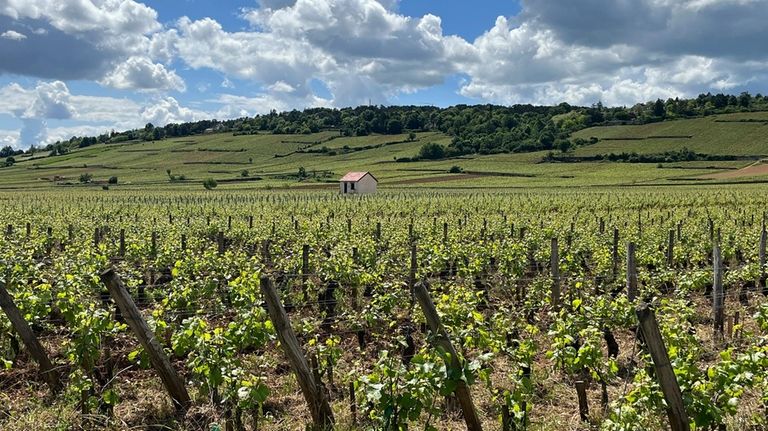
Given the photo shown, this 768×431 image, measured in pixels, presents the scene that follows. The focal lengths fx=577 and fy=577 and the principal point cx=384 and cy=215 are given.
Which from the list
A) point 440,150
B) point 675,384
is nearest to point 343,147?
point 440,150

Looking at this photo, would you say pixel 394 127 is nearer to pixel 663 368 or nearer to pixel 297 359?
pixel 297 359

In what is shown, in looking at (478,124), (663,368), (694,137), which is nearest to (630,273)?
(663,368)

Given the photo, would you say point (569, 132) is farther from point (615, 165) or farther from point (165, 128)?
point (165, 128)

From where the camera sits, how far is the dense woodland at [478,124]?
431ft

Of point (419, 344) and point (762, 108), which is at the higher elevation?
point (762, 108)

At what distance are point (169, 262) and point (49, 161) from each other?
147826mm

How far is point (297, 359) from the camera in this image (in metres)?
6.05

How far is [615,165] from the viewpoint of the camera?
97.2 meters

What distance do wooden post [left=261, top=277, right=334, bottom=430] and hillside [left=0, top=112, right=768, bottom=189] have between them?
71.1 metres

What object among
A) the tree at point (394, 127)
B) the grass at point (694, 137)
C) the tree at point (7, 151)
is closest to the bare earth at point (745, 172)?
the grass at point (694, 137)

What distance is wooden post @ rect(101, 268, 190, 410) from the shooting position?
624cm

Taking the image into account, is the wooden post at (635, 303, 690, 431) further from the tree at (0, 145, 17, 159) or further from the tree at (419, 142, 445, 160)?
the tree at (0, 145, 17, 159)

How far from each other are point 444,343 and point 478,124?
15680 centimetres

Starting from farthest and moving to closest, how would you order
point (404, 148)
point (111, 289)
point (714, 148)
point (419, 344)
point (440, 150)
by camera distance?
point (404, 148) → point (440, 150) → point (714, 148) → point (419, 344) → point (111, 289)
